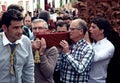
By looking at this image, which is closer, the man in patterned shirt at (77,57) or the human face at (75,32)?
the man in patterned shirt at (77,57)

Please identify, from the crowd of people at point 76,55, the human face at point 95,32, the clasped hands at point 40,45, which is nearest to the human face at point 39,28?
the crowd of people at point 76,55

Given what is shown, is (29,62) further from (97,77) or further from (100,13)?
(100,13)

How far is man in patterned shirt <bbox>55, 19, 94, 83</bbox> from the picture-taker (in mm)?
4375

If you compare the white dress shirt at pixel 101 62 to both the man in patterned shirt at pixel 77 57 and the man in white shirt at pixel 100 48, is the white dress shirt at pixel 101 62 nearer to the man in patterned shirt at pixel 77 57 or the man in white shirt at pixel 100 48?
the man in white shirt at pixel 100 48

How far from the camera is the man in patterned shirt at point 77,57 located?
438cm

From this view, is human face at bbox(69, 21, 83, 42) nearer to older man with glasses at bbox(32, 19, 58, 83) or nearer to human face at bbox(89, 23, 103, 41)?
human face at bbox(89, 23, 103, 41)

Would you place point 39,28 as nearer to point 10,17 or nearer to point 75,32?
point 75,32

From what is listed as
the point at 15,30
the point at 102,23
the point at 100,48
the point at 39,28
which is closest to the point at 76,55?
the point at 100,48

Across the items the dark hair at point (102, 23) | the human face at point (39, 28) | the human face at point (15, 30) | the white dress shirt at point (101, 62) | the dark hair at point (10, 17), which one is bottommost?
the white dress shirt at point (101, 62)

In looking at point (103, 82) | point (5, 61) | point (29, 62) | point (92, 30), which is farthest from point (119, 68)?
point (5, 61)

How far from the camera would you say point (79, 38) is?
4562 millimetres

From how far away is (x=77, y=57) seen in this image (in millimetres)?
4461

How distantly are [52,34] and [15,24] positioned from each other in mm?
715

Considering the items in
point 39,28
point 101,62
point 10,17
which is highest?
point 10,17
